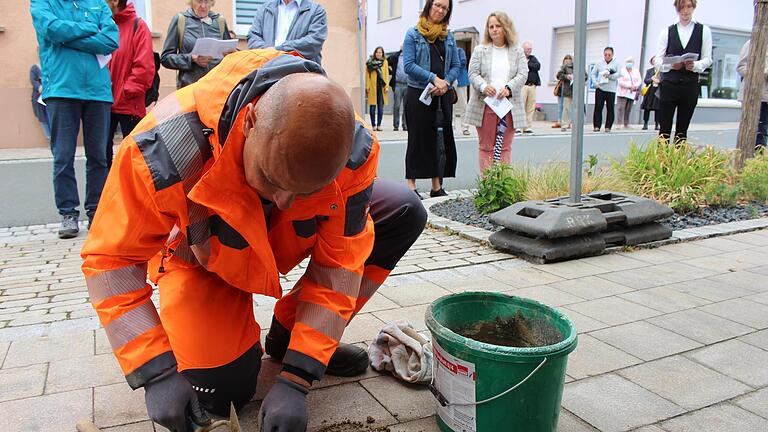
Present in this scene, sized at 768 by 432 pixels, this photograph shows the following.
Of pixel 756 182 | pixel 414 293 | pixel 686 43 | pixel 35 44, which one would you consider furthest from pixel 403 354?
pixel 35 44

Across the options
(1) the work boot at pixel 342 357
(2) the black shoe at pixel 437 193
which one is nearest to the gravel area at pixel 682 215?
(2) the black shoe at pixel 437 193

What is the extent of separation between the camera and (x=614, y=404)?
2266 millimetres

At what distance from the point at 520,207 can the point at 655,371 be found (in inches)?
75.4

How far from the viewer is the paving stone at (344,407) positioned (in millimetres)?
2139

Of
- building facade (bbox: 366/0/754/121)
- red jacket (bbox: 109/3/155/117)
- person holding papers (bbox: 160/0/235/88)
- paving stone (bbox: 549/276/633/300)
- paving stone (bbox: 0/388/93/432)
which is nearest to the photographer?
paving stone (bbox: 0/388/93/432)

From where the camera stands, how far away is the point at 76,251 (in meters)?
4.43

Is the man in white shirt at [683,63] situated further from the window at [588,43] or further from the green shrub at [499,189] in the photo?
the window at [588,43]

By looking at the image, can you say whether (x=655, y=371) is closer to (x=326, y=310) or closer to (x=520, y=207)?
(x=326, y=310)

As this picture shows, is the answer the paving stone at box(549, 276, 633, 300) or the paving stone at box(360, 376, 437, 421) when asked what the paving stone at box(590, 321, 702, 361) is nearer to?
the paving stone at box(549, 276, 633, 300)

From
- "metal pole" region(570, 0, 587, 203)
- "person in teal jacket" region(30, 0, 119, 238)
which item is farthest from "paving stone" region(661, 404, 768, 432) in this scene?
"person in teal jacket" region(30, 0, 119, 238)

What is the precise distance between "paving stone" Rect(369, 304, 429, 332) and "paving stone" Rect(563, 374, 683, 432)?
0.81m

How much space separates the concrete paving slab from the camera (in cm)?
232

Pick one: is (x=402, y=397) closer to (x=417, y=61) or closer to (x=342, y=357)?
(x=342, y=357)

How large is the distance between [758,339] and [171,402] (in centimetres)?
257
